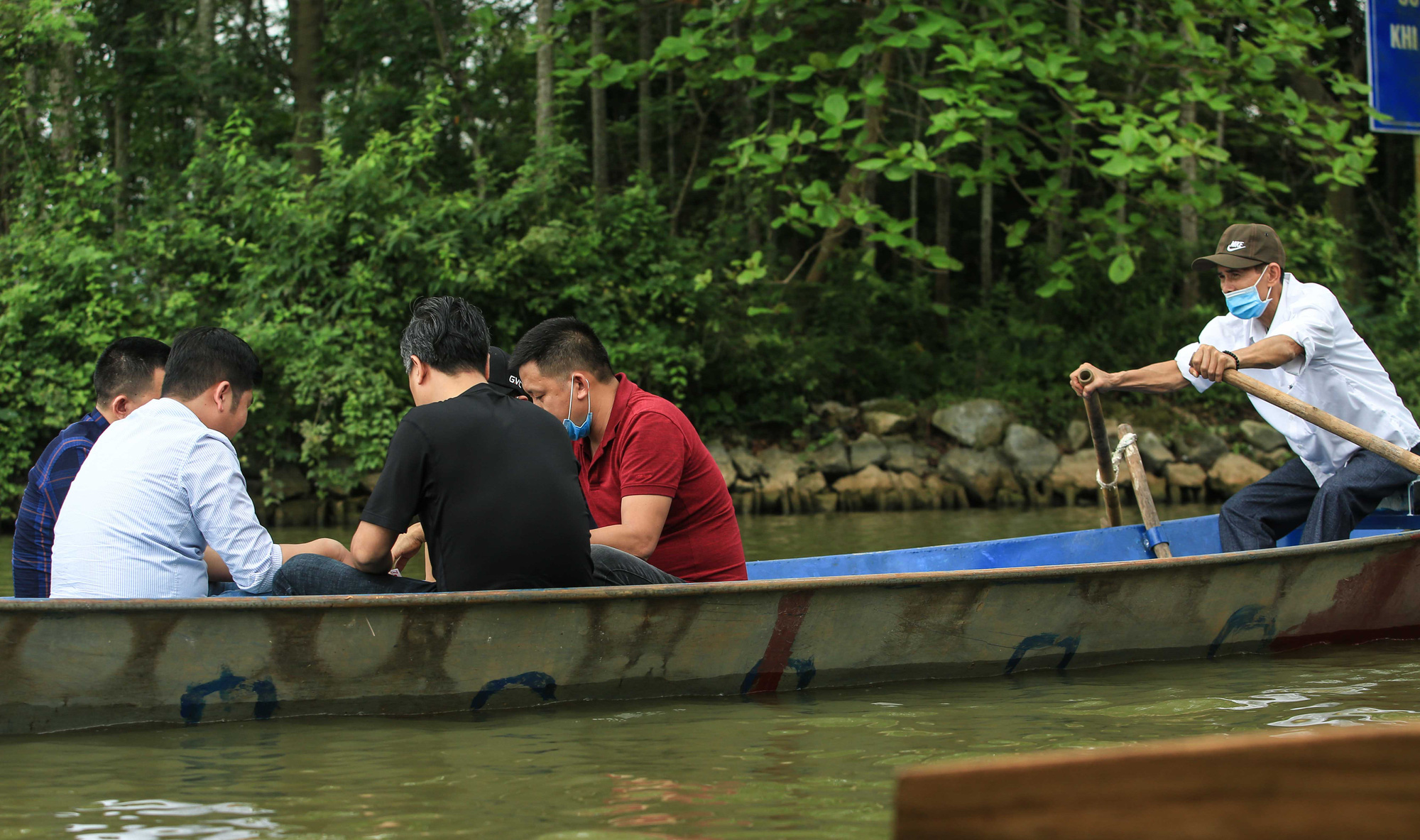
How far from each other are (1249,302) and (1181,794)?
A: 4.27 metres

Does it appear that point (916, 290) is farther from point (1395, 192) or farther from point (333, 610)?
point (333, 610)

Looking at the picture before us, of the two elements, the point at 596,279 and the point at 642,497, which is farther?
the point at 596,279

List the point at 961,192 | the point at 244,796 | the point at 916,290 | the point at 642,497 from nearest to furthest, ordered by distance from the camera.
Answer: the point at 244,796, the point at 642,497, the point at 961,192, the point at 916,290

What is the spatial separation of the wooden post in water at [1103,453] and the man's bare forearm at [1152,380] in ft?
0.46

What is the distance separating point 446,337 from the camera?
3.79 metres

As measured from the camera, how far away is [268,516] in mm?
11984

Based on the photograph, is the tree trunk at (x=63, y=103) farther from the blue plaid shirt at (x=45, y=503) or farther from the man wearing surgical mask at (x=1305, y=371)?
the man wearing surgical mask at (x=1305, y=371)

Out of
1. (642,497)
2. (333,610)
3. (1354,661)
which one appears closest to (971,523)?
(1354,661)

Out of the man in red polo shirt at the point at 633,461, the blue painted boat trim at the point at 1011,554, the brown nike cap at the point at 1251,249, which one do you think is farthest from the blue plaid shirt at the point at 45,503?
the brown nike cap at the point at 1251,249

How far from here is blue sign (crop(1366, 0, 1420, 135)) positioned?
29.9 ft

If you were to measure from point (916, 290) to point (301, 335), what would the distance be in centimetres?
774

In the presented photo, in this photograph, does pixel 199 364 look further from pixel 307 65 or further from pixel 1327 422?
pixel 307 65

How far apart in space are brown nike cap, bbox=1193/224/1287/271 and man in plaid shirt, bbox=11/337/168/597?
410 cm

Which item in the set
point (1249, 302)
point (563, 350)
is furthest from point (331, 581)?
point (1249, 302)
